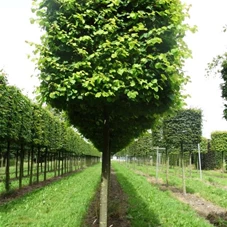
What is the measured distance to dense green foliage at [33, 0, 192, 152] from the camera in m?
5.02

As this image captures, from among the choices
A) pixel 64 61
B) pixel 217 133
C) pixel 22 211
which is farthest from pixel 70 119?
pixel 217 133

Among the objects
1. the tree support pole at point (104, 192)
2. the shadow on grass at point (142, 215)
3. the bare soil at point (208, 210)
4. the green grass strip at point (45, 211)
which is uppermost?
the tree support pole at point (104, 192)

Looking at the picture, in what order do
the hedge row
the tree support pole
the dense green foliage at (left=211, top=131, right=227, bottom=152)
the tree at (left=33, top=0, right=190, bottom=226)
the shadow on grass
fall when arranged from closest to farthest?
the tree at (left=33, top=0, right=190, bottom=226)
the tree support pole
the shadow on grass
the hedge row
the dense green foliage at (left=211, top=131, right=227, bottom=152)

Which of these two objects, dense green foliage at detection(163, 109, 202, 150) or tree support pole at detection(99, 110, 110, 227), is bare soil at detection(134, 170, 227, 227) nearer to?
dense green foliage at detection(163, 109, 202, 150)

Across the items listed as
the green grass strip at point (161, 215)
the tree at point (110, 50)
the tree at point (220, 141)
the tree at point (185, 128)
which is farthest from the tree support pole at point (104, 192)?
the tree at point (220, 141)

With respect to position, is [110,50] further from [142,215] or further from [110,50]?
[142,215]

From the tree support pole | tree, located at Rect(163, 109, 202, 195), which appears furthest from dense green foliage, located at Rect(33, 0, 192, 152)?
tree, located at Rect(163, 109, 202, 195)

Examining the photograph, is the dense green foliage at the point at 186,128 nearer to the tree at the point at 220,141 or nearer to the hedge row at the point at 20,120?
the hedge row at the point at 20,120

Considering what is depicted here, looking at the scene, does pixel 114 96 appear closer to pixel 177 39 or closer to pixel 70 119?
pixel 177 39

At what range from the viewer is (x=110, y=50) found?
5000 millimetres

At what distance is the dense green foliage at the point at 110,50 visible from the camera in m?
5.02

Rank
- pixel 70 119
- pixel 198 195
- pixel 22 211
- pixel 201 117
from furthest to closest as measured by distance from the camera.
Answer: pixel 201 117 → pixel 198 195 → pixel 22 211 → pixel 70 119

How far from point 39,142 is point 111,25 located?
45.4 feet

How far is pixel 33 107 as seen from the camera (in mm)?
16828
